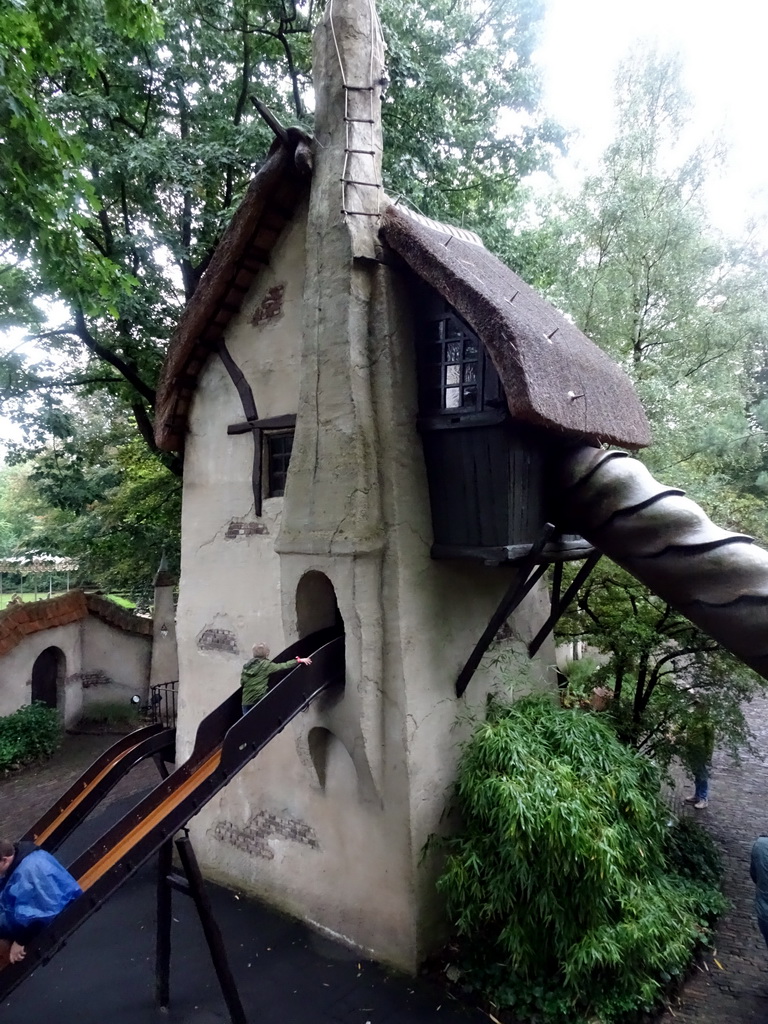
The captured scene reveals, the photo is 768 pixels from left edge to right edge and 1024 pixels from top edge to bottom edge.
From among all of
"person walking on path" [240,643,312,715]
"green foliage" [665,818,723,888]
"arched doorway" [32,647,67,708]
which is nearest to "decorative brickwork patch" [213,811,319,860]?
"person walking on path" [240,643,312,715]

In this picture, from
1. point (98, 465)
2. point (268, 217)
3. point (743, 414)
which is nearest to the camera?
point (268, 217)

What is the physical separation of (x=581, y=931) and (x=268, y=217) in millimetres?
6419

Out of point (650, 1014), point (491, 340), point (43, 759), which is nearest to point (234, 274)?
point (491, 340)

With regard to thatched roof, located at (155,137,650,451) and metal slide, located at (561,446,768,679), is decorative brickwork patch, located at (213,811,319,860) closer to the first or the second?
metal slide, located at (561,446,768,679)

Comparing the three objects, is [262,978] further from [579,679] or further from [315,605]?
[579,679]

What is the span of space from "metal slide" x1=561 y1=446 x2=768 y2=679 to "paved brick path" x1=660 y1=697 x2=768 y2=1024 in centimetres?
254

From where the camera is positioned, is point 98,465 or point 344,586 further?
point 98,465

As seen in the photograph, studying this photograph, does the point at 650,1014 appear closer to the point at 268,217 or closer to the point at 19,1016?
the point at 19,1016

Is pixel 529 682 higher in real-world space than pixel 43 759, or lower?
higher

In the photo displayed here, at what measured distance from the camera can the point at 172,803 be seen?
170 inches

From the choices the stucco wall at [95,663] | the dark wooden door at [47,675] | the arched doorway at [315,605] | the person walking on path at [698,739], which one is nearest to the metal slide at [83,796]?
the arched doorway at [315,605]

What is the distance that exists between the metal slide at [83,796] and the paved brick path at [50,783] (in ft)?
10.3

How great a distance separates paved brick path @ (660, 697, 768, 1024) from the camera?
477 centimetres

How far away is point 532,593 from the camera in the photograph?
6.59m
